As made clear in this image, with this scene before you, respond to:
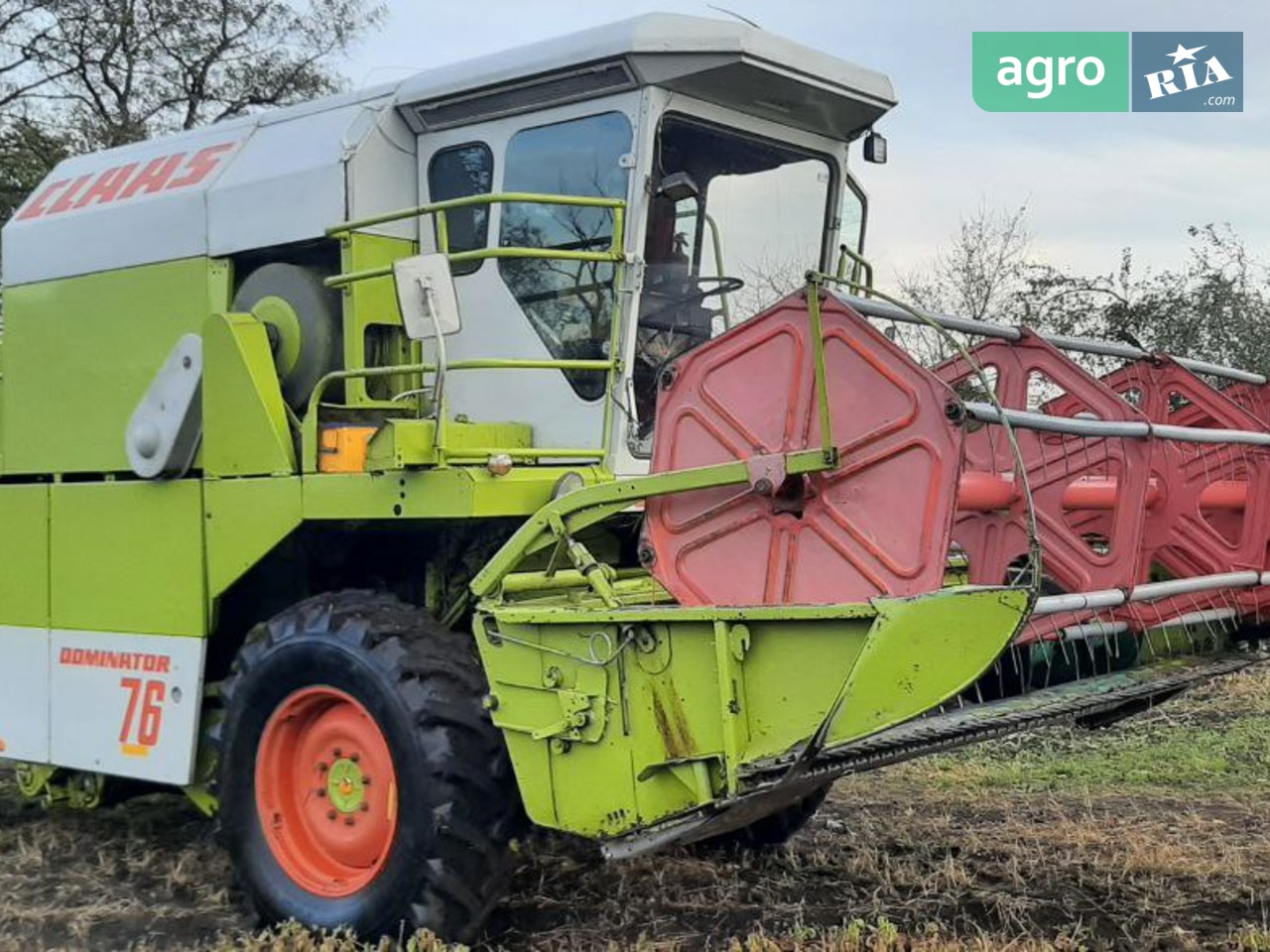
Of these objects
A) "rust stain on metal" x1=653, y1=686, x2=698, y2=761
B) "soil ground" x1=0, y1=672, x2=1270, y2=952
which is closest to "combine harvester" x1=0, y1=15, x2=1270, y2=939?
"rust stain on metal" x1=653, y1=686, x2=698, y2=761

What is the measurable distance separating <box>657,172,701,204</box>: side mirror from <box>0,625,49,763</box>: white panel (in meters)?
3.03

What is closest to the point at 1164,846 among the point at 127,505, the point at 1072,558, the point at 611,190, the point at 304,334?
the point at 1072,558

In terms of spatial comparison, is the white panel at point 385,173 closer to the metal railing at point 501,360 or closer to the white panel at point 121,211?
the metal railing at point 501,360

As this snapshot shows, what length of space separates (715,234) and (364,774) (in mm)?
2376

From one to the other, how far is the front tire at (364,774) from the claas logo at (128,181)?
83.5 inches

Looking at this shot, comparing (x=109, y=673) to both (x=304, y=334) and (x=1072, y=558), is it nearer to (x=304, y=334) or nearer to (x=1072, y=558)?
(x=304, y=334)

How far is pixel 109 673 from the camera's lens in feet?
17.0

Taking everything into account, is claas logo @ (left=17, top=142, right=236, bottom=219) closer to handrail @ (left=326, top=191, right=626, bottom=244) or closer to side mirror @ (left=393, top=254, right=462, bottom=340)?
handrail @ (left=326, top=191, right=626, bottom=244)

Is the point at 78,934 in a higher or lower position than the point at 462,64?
lower

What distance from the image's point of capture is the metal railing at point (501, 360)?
4.21 metres

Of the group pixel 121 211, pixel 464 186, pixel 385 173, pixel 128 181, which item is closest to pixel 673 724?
pixel 464 186

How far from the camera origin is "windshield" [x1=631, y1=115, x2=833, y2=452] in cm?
480

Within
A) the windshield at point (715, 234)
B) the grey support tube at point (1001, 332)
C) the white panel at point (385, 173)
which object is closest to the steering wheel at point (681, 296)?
the windshield at point (715, 234)

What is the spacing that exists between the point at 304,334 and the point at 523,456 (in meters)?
1.12
